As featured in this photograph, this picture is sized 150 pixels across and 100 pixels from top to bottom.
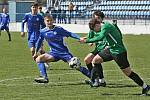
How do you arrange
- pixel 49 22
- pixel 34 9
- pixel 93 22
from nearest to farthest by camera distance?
pixel 93 22, pixel 49 22, pixel 34 9

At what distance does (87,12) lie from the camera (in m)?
51.9

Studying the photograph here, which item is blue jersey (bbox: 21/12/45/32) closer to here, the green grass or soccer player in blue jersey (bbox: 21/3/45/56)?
soccer player in blue jersey (bbox: 21/3/45/56)

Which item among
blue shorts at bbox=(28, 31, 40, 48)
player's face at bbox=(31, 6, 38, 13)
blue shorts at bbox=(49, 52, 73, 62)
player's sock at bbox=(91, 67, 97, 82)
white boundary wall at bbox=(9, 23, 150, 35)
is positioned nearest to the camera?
player's sock at bbox=(91, 67, 97, 82)

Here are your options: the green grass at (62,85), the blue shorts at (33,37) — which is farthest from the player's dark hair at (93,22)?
the blue shorts at (33,37)

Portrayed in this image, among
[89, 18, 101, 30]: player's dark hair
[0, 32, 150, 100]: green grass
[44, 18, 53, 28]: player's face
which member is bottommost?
[0, 32, 150, 100]: green grass

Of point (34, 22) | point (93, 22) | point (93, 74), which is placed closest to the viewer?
point (93, 22)

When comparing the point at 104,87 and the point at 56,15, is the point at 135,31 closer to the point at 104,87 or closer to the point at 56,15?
the point at 56,15

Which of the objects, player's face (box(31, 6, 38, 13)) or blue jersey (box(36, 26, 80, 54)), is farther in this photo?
player's face (box(31, 6, 38, 13))

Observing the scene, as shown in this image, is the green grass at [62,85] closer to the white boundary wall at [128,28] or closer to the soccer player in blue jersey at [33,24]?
the soccer player in blue jersey at [33,24]

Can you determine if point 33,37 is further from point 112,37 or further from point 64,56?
point 112,37

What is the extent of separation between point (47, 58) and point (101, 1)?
4097 cm

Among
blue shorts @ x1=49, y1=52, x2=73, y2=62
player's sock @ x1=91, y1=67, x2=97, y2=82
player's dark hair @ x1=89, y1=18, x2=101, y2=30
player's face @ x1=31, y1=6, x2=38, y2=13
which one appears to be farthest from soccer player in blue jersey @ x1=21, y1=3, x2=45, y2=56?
player's dark hair @ x1=89, y1=18, x2=101, y2=30

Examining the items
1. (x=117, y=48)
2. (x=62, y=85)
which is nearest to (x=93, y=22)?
(x=117, y=48)

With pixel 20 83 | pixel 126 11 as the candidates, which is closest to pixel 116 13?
pixel 126 11
